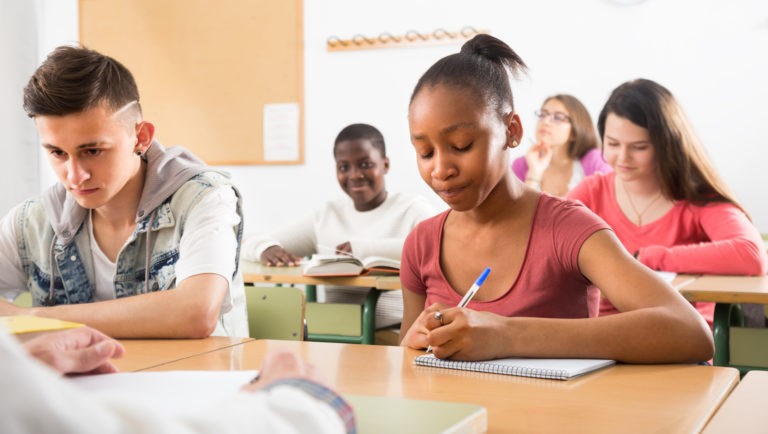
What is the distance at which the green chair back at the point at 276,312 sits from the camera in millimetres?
1952

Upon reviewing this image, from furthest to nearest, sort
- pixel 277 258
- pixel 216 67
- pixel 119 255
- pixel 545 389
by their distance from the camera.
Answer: pixel 216 67 → pixel 277 258 → pixel 119 255 → pixel 545 389

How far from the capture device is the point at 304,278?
3.10m

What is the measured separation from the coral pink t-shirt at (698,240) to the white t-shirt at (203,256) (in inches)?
57.5

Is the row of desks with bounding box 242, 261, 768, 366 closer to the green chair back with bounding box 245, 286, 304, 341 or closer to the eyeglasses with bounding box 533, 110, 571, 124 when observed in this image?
the green chair back with bounding box 245, 286, 304, 341

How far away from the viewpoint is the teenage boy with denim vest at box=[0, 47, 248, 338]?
168 cm

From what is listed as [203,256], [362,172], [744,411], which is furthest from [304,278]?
[744,411]

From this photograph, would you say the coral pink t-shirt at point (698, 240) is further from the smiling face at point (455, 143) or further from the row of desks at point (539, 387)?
the row of desks at point (539, 387)

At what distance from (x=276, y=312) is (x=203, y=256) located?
0.37 meters

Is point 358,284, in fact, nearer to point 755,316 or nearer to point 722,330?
point 722,330

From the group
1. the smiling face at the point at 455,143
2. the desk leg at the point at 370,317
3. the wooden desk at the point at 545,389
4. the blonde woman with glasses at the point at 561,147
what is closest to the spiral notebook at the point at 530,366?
the wooden desk at the point at 545,389

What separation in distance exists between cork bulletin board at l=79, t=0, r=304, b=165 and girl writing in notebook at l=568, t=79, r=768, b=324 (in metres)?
2.83

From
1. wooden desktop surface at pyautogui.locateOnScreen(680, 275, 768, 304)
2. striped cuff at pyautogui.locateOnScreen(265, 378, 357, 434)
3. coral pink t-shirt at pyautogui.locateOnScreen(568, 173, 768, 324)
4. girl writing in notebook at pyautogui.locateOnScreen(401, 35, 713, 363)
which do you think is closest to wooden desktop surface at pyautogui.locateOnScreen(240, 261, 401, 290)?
coral pink t-shirt at pyautogui.locateOnScreen(568, 173, 768, 324)

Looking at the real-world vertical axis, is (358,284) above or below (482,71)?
below

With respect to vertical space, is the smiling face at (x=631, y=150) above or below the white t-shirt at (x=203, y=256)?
above
